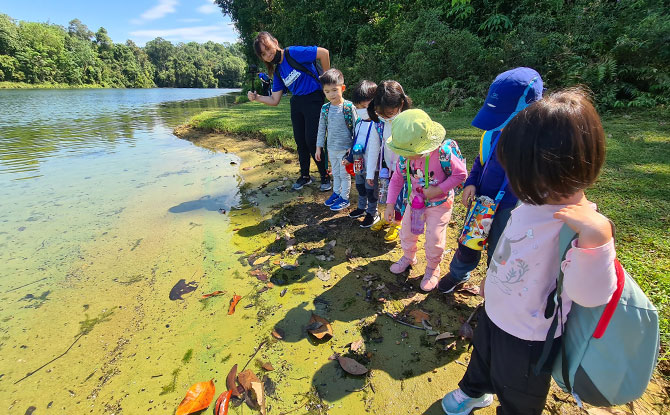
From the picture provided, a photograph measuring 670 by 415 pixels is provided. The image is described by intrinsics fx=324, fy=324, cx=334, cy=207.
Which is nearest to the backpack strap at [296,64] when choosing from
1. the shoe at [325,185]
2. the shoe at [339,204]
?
the shoe at [325,185]

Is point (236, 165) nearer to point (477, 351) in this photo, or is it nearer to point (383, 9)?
point (477, 351)

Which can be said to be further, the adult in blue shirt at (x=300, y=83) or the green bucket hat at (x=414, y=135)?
the adult in blue shirt at (x=300, y=83)

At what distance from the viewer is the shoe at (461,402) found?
1677mm

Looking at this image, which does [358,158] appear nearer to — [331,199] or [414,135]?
[331,199]

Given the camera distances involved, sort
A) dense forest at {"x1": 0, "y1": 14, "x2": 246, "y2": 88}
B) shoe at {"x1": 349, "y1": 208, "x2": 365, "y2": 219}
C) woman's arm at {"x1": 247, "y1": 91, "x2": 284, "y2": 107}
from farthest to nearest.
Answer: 1. dense forest at {"x1": 0, "y1": 14, "x2": 246, "y2": 88}
2. woman's arm at {"x1": 247, "y1": 91, "x2": 284, "y2": 107}
3. shoe at {"x1": 349, "y1": 208, "x2": 365, "y2": 219}

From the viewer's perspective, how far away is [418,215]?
2.64 m

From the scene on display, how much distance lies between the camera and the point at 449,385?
1897 millimetres

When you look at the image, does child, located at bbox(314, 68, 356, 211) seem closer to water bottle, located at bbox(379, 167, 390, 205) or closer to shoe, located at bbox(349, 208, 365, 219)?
shoe, located at bbox(349, 208, 365, 219)

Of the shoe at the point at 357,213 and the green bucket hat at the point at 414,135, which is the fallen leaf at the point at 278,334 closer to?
the green bucket hat at the point at 414,135

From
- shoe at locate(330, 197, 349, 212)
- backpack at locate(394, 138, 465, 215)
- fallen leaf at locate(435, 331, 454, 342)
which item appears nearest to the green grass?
fallen leaf at locate(435, 331, 454, 342)

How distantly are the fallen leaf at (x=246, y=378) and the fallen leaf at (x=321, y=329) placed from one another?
0.48 metres

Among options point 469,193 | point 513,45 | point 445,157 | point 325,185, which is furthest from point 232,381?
point 513,45

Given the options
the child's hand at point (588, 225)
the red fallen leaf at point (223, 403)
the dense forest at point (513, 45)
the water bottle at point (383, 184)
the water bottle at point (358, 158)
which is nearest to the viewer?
the child's hand at point (588, 225)

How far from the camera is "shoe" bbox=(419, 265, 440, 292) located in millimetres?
2662
